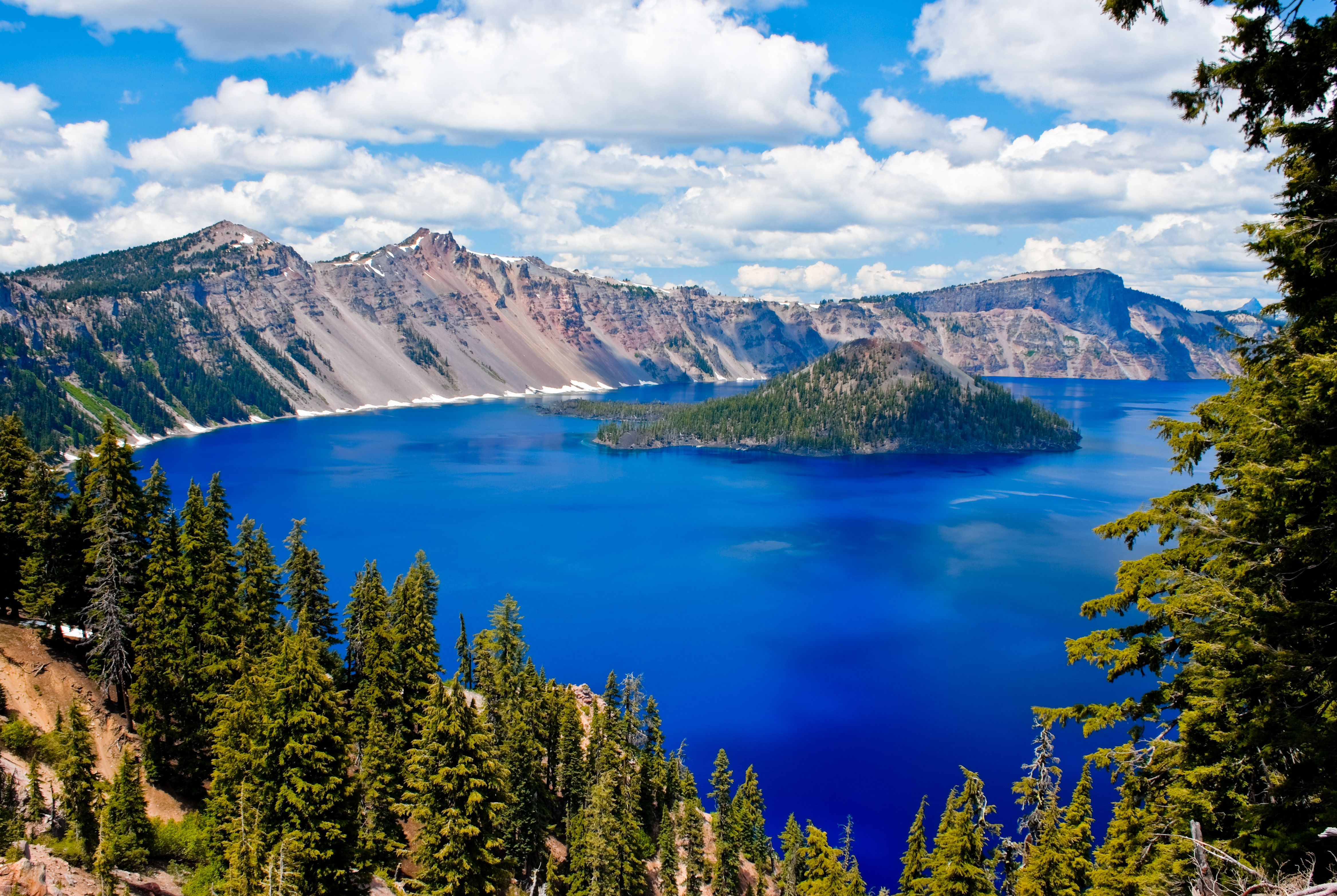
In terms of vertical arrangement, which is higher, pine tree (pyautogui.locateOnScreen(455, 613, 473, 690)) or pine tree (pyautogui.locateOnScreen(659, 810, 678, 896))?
pine tree (pyautogui.locateOnScreen(455, 613, 473, 690))

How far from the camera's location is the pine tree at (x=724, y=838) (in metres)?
38.2

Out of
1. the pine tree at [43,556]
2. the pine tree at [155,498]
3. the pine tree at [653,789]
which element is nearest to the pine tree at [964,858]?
the pine tree at [653,789]

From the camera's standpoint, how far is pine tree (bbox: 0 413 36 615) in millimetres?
35562

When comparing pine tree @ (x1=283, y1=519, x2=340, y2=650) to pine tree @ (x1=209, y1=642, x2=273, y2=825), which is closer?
pine tree @ (x1=209, y1=642, x2=273, y2=825)

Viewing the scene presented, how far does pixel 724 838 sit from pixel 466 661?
23137 mm

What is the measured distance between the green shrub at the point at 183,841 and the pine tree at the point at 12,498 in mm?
15258

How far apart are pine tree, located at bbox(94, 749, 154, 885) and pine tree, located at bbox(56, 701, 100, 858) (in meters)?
0.50

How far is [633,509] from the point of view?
129m

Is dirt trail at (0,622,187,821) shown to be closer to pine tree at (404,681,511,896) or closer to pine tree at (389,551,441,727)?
pine tree at (389,551,441,727)

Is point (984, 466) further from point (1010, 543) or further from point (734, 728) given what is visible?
point (734, 728)

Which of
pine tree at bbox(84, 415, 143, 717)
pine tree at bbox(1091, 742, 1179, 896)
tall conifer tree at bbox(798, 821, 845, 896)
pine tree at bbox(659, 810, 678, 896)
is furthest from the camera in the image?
pine tree at bbox(659, 810, 678, 896)

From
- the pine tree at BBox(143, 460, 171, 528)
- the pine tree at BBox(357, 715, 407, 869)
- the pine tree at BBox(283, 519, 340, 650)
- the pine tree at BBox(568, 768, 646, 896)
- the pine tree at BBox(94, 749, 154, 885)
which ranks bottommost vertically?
the pine tree at BBox(568, 768, 646, 896)

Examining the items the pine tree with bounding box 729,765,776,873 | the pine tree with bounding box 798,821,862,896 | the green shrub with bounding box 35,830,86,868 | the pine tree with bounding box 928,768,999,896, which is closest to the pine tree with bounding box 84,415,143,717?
the green shrub with bounding box 35,830,86,868

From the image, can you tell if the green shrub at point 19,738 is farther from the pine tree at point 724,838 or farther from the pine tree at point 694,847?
the pine tree at point 724,838
